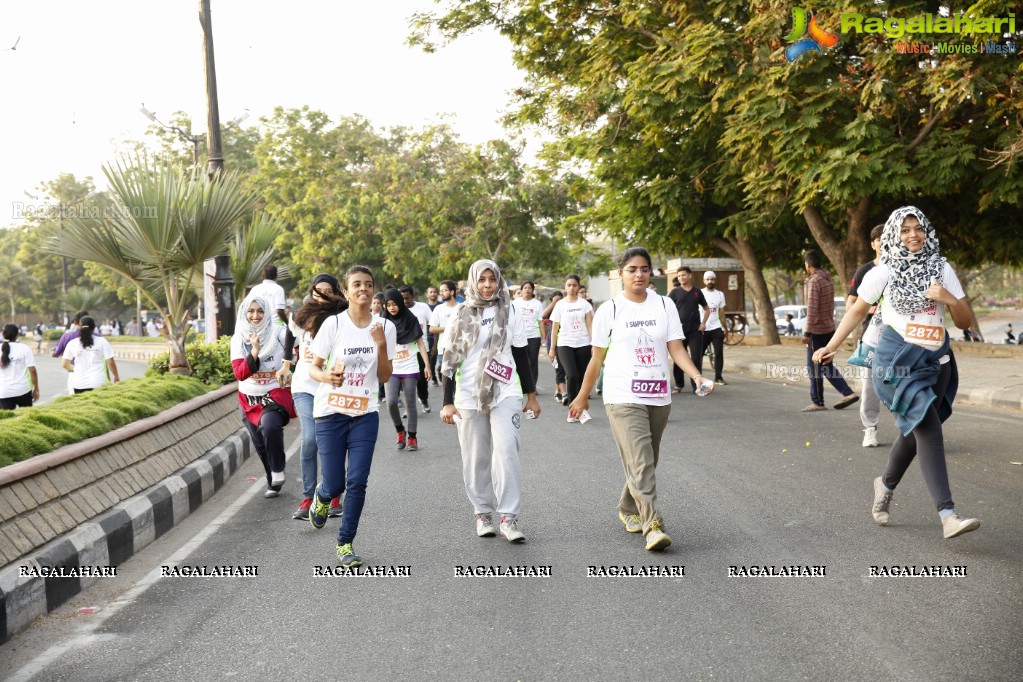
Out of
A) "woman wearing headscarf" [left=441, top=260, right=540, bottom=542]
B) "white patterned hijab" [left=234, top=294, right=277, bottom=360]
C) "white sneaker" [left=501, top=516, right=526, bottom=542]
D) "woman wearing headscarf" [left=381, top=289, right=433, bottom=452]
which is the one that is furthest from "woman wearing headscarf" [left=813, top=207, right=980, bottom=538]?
"woman wearing headscarf" [left=381, top=289, right=433, bottom=452]

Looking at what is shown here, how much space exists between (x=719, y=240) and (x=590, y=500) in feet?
70.0

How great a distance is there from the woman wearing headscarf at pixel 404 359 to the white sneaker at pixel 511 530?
13.7ft

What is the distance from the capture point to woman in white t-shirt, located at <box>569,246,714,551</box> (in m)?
6.07

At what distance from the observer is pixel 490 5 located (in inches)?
875

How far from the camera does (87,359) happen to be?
11.9 meters

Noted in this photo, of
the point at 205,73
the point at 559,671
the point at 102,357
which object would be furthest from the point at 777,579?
the point at 205,73

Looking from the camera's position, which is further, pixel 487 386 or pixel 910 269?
pixel 487 386

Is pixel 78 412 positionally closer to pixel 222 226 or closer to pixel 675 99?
pixel 222 226

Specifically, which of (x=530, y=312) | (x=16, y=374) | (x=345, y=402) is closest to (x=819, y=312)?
(x=530, y=312)

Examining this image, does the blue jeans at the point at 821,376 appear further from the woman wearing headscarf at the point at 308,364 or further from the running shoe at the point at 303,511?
the running shoe at the point at 303,511

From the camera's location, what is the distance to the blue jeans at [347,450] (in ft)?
19.3

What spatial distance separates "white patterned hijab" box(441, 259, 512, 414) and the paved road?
95 cm

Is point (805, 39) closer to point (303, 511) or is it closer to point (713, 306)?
point (713, 306)

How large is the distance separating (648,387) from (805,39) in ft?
39.3
